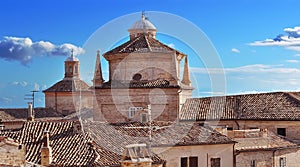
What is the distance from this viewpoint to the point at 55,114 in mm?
47562

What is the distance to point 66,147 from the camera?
64.5ft

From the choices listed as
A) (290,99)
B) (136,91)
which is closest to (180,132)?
(136,91)

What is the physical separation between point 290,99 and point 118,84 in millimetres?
10154

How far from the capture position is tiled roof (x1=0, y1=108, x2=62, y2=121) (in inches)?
1796

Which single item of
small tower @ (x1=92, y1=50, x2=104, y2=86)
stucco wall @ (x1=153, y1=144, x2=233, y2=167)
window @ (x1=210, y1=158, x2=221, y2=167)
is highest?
small tower @ (x1=92, y1=50, x2=104, y2=86)

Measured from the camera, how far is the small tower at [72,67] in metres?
53.2

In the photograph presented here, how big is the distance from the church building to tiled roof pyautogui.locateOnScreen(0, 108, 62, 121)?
639 inches

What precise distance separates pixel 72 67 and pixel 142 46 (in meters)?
23.6

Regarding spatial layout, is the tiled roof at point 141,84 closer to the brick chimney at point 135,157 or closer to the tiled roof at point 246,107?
the tiled roof at point 246,107

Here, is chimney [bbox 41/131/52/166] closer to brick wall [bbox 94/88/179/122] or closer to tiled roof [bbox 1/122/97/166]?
tiled roof [bbox 1/122/97/166]

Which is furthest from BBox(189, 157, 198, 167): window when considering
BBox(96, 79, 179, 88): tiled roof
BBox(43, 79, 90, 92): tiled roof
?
BBox(43, 79, 90, 92): tiled roof

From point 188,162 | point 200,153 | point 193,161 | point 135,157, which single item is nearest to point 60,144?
point 188,162

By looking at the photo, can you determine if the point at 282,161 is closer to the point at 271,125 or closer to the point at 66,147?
the point at 271,125

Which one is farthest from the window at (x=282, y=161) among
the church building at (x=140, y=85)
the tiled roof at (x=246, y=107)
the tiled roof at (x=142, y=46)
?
the tiled roof at (x=142, y=46)
